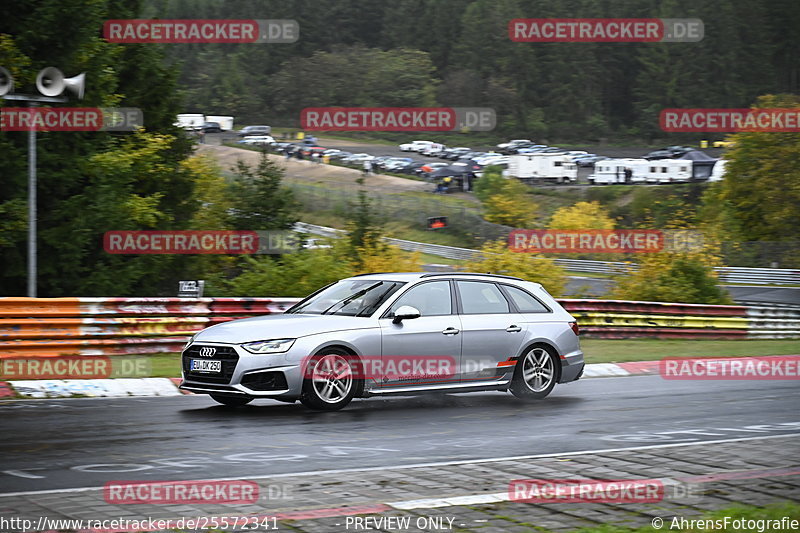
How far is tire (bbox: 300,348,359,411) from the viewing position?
11203 mm

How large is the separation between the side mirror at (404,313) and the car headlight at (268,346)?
53.9 inches

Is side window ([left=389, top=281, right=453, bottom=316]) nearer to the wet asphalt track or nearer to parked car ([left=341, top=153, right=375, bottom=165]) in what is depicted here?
the wet asphalt track

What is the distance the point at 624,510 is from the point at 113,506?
10.3 ft

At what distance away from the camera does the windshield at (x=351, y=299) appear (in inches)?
476

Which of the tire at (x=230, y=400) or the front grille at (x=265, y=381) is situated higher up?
the front grille at (x=265, y=381)

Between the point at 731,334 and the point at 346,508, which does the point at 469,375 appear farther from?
the point at 731,334

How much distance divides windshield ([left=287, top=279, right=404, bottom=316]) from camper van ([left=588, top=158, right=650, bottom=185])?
8610 cm

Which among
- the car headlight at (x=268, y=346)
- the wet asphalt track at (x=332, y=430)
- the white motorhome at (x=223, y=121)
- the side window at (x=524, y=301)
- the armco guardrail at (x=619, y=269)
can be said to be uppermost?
the white motorhome at (x=223, y=121)

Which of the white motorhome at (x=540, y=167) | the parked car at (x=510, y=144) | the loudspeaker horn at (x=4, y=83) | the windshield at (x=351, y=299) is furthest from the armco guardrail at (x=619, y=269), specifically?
the parked car at (x=510, y=144)

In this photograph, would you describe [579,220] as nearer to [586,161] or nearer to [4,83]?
[4,83]

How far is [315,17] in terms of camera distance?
142250mm

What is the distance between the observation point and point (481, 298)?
42.3 ft

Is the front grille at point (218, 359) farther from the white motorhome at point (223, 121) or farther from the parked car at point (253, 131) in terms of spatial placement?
the white motorhome at point (223, 121)

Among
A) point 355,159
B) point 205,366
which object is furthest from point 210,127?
point 205,366
